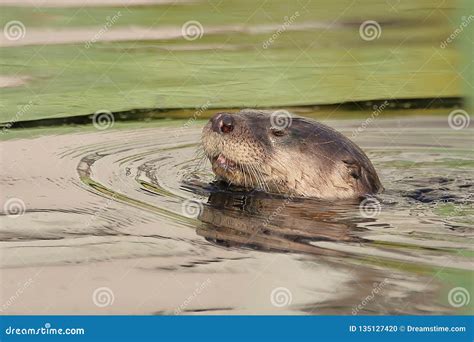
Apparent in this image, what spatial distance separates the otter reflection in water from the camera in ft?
23.0

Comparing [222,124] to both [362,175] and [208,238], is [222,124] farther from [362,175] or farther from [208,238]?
[208,238]

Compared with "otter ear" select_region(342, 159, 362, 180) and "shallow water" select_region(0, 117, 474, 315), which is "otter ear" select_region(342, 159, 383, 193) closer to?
"otter ear" select_region(342, 159, 362, 180)

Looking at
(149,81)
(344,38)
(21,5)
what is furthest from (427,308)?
(21,5)

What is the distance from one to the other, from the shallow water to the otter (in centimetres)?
16

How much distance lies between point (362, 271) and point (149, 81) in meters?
5.72

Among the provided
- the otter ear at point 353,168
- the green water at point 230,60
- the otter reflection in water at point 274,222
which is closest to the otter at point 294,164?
the otter ear at point 353,168

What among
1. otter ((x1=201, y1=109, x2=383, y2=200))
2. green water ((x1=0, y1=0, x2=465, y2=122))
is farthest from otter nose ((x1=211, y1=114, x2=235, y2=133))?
green water ((x1=0, y1=0, x2=465, y2=122))

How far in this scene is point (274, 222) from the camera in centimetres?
751

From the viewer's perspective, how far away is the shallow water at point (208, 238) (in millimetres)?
6125

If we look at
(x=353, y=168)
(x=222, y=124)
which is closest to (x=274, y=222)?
(x=222, y=124)

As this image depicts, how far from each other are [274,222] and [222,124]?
3.07 ft

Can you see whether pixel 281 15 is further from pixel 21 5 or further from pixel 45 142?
pixel 45 142

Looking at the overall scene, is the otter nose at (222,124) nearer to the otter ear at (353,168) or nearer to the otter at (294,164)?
the otter at (294,164)

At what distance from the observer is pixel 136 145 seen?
992cm
